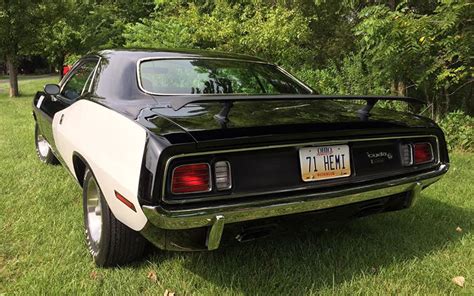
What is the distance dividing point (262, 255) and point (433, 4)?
810 centimetres

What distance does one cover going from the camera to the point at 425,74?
6.89 meters

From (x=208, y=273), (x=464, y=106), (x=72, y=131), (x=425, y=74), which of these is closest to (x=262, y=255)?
(x=208, y=273)

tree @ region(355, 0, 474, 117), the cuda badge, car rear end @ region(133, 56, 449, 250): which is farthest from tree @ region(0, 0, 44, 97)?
the cuda badge

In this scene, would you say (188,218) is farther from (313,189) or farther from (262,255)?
(262,255)

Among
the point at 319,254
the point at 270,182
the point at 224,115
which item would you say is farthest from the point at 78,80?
the point at 319,254

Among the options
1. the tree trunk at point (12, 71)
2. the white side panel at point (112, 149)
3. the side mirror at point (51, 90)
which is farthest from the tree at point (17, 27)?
the white side panel at point (112, 149)

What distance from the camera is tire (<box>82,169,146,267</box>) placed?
8.59ft

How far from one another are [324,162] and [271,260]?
0.85m

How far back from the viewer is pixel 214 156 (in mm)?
2125

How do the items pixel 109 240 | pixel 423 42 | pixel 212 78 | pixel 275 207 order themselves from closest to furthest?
pixel 275 207 < pixel 109 240 < pixel 212 78 < pixel 423 42

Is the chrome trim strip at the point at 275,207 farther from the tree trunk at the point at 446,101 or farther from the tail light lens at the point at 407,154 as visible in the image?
the tree trunk at the point at 446,101

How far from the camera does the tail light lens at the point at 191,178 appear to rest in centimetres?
208

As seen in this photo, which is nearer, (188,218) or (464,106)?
(188,218)

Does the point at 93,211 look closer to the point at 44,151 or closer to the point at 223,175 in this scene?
the point at 223,175
